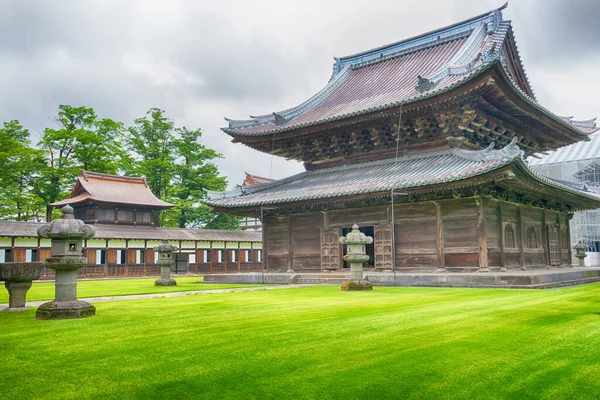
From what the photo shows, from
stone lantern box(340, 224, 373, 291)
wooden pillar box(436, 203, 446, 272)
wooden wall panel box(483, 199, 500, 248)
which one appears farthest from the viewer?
wooden pillar box(436, 203, 446, 272)

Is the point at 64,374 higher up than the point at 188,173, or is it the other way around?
the point at 188,173

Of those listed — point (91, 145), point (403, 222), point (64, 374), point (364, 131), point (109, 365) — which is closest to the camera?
point (64, 374)

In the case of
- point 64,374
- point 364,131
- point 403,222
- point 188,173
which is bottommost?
point 64,374

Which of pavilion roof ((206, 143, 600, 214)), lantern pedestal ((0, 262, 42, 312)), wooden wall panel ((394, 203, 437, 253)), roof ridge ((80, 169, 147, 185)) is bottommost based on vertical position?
lantern pedestal ((0, 262, 42, 312))

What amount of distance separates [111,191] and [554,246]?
114 feet

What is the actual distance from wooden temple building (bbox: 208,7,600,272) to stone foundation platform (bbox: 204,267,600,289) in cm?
184

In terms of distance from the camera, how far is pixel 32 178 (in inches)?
1766

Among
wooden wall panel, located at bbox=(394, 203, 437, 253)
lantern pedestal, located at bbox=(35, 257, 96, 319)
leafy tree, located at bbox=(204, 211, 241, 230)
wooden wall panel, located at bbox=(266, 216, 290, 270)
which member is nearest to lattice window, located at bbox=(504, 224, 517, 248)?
wooden wall panel, located at bbox=(394, 203, 437, 253)

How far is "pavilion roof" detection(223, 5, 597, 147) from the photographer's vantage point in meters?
20.6

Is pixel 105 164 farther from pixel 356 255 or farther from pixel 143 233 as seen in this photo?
pixel 356 255

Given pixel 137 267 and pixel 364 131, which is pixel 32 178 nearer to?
pixel 137 267

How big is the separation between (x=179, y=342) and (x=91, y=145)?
45.6m

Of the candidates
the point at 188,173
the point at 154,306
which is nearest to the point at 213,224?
the point at 188,173

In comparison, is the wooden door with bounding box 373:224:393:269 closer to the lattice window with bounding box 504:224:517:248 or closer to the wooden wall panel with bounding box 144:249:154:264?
the lattice window with bounding box 504:224:517:248
